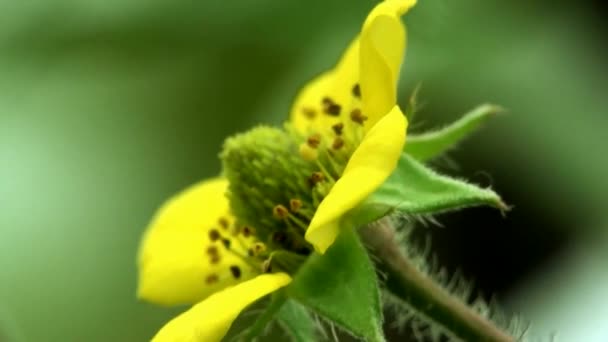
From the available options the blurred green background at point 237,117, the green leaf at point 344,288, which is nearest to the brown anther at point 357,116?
the green leaf at point 344,288

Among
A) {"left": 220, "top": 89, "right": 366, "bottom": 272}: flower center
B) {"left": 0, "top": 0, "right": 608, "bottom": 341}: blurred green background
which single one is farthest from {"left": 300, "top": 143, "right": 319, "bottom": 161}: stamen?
{"left": 0, "top": 0, "right": 608, "bottom": 341}: blurred green background

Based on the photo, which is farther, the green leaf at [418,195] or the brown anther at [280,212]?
the brown anther at [280,212]

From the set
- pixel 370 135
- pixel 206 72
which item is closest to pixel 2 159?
pixel 206 72

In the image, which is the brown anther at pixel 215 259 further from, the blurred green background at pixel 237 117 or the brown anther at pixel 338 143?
the blurred green background at pixel 237 117

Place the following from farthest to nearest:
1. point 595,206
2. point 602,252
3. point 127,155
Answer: point 127,155
point 595,206
point 602,252

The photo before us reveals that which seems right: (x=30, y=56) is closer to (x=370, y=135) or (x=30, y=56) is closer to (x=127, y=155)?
(x=127, y=155)

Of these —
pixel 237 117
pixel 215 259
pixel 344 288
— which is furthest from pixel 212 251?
pixel 237 117

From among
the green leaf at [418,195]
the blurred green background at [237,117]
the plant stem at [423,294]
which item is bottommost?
the plant stem at [423,294]
